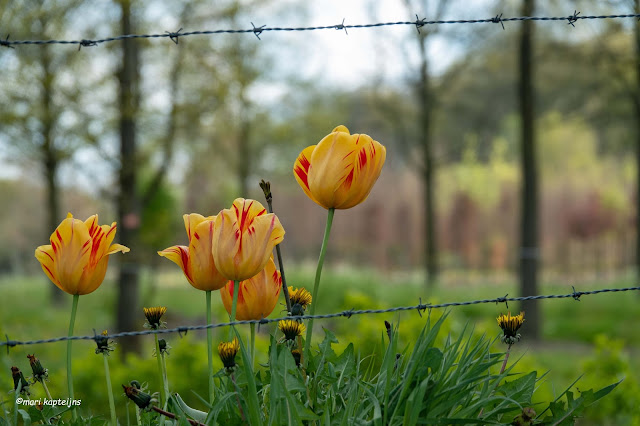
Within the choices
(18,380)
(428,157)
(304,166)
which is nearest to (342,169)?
(304,166)

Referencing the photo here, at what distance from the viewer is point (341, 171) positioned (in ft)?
4.29

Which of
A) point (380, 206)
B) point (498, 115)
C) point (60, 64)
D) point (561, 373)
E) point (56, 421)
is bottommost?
point (561, 373)

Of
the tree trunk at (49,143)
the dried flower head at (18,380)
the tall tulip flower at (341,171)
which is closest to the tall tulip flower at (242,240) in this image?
the tall tulip flower at (341,171)

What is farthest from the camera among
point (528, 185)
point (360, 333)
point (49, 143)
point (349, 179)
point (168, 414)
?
point (49, 143)

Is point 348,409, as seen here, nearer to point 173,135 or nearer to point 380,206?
point 173,135

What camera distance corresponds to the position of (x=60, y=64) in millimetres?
9086

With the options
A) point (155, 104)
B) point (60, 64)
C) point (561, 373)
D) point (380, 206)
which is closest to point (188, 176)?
point (60, 64)

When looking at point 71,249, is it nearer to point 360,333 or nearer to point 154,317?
point 154,317

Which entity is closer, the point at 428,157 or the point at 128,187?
the point at 128,187

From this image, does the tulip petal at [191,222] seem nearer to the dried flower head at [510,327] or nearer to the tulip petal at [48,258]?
the tulip petal at [48,258]

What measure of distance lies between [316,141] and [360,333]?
348 inches

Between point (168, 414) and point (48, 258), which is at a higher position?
point (48, 258)

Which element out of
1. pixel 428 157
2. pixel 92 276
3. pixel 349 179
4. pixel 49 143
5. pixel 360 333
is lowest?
pixel 360 333

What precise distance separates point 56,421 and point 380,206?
1491cm
